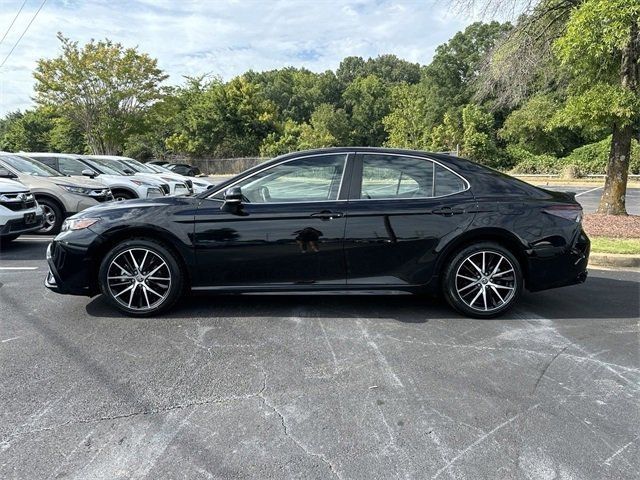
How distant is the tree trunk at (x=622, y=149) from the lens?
889cm

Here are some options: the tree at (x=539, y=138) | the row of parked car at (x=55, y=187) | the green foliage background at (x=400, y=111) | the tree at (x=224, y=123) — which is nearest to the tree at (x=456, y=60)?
the green foliage background at (x=400, y=111)

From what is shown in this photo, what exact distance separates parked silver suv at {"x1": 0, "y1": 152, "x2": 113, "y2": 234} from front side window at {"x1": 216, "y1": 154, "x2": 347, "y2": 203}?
628 cm

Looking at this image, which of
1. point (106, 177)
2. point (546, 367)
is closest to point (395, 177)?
point (546, 367)

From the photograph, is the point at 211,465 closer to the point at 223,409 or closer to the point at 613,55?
the point at 223,409

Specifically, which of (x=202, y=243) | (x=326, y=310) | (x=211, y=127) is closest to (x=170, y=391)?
(x=202, y=243)

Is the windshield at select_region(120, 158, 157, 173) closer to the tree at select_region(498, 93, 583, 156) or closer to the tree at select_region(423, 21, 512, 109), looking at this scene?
the tree at select_region(498, 93, 583, 156)

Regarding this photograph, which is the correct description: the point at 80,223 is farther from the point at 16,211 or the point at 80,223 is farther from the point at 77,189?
the point at 77,189

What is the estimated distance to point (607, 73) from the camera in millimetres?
9227

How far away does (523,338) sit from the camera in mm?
4176

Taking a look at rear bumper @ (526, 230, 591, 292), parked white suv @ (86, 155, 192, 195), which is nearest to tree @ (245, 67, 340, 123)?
parked white suv @ (86, 155, 192, 195)

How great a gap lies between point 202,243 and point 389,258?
5.72ft

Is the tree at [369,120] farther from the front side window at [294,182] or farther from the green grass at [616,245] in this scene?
the front side window at [294,182]

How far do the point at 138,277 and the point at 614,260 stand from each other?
6.26 m

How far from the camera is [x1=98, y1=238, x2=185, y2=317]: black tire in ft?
14.9
